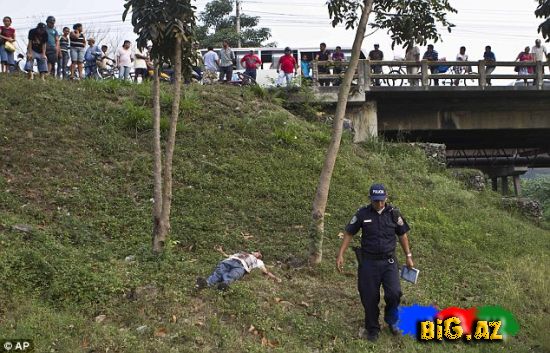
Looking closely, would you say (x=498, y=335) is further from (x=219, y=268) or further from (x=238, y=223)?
(x=238, y=223)

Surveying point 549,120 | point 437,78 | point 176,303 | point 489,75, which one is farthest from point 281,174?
point 549,120

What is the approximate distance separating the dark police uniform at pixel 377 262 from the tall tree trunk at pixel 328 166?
1901mm

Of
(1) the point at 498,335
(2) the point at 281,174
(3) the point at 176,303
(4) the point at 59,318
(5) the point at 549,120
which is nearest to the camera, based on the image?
(4) the point at 59,318

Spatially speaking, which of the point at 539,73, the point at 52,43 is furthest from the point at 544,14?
the point at 52,43

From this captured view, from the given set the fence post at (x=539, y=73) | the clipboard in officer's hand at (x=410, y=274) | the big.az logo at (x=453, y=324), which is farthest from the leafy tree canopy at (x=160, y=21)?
the fence post at (x=539, y=73)

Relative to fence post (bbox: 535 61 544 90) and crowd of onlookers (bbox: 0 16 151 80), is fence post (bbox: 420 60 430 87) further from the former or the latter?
crowd of onlookers (bbox: 0 16 151 80)

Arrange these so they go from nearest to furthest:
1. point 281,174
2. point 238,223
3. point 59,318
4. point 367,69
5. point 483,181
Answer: point 59,318, point 238,223, point 281,174, point 483,181, point 367,69

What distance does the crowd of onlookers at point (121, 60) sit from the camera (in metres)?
13.7

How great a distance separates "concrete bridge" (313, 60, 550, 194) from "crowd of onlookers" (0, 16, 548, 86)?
1.11 ft

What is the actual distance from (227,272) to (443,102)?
13028mm

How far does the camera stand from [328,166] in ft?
27.8

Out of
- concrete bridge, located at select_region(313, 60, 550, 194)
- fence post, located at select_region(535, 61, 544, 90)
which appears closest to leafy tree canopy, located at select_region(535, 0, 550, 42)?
concrete bridge, located at select_region(313, 60, 550, 194)

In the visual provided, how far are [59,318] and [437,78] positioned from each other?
45.5 feet

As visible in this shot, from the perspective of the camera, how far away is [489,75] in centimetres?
1730
